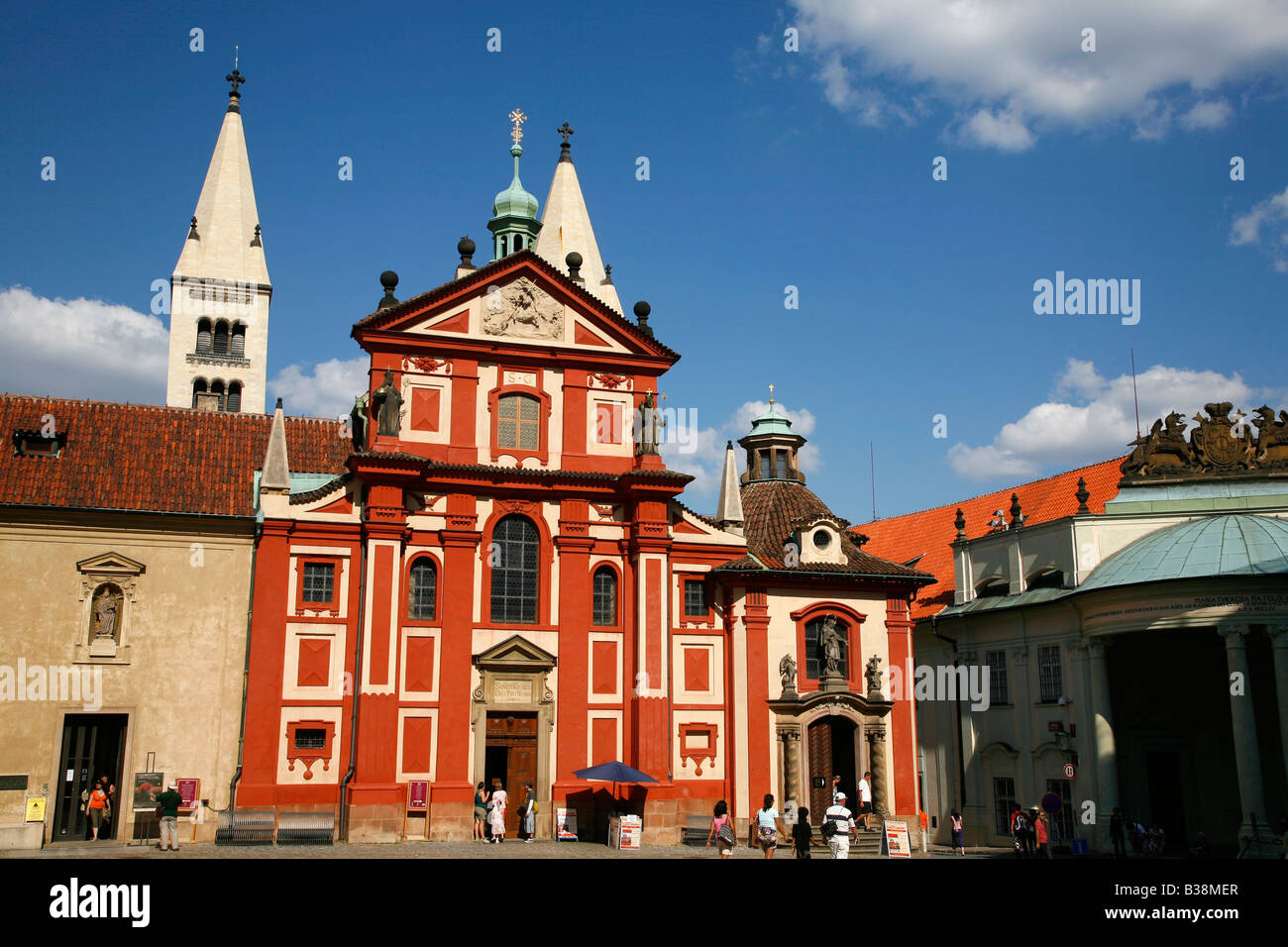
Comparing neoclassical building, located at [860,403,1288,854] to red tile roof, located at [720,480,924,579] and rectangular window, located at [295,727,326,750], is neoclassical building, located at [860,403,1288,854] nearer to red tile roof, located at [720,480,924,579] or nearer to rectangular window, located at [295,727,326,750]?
red tile roof, located at [720,480,924,579]

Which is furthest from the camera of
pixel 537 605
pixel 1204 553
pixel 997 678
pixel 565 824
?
pixel 997 678

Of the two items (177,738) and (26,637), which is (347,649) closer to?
(177,738)

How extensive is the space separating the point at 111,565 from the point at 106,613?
4.38 ft

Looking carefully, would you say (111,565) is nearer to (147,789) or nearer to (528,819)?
(147,789)

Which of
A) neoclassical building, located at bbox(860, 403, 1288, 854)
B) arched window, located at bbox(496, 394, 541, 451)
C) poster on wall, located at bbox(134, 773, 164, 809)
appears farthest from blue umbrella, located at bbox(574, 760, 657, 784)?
neoclassical building, located at bbox(860, 403, 1288, 854)

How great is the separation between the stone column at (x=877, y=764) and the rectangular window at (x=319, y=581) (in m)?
16.9

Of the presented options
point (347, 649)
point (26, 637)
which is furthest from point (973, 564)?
point (26, 637)

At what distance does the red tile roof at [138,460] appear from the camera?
32.8 meters

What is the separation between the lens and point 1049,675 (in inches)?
1535

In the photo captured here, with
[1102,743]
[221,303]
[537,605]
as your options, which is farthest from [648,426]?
[221,303]

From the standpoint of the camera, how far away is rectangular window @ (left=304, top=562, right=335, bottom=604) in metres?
32.8
